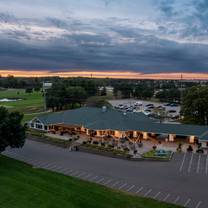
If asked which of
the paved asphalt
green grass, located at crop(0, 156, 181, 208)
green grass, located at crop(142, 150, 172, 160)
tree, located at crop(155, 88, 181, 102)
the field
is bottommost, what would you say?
the paved asphalt

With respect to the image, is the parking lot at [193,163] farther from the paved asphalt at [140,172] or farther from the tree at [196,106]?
the tree at [196,106]

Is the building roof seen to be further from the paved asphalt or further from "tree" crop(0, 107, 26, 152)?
"tree" crop(0, 107, 26, 152)

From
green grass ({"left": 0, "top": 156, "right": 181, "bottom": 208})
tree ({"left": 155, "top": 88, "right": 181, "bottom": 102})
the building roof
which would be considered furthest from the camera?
tree ({"left": 155, "top": 88, "right": 181, "bottom": 102})

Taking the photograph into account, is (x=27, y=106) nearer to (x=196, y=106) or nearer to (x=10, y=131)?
(x=196, y=106)

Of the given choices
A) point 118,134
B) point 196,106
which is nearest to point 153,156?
point 118,134

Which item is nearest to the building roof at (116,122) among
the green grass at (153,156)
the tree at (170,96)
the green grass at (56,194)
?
the green grass at (153,156)

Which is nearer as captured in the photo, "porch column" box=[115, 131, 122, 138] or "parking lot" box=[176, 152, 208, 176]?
"parking lot" box=[176, 152, 208, 176]

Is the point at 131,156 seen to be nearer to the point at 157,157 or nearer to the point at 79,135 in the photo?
the point at 157,157

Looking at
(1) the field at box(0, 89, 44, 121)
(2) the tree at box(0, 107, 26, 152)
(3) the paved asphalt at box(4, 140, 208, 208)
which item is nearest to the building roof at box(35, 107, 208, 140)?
(3) the paved asphalt at box(4, 140, 208, 208)
